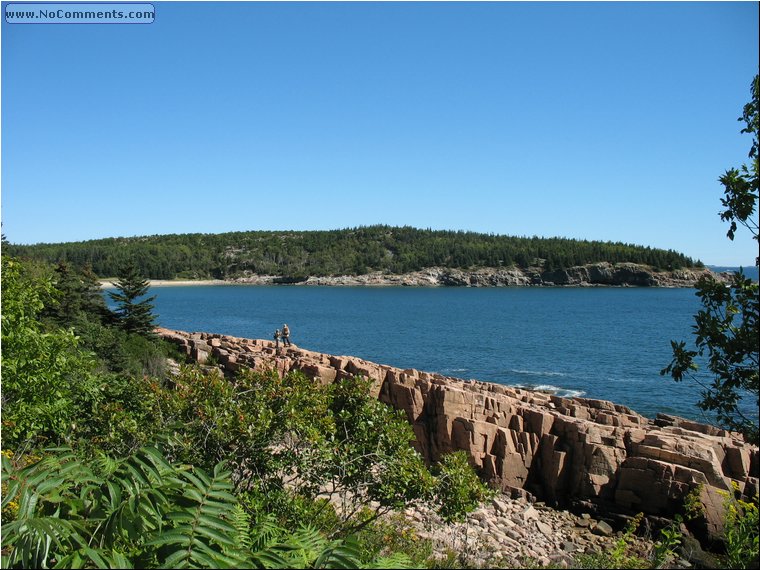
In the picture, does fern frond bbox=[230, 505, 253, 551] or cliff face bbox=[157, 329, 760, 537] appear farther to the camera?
cliff face bbox=[157, 329, 760, 537]

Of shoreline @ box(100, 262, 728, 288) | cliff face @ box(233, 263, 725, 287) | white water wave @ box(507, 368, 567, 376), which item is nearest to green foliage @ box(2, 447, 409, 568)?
white water wave @ box(507, 368, 567, 376)

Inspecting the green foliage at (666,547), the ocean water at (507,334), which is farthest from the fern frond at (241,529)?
the ocean water at (507,334)

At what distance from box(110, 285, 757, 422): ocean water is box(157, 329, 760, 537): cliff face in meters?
2.37

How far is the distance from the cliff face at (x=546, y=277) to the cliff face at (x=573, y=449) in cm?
16300

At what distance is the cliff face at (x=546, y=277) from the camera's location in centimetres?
17550

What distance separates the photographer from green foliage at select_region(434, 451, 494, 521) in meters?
10.4

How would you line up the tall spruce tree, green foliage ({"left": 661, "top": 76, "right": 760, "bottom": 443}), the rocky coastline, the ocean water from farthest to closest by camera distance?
the ocean water → the tall spruce tree → the rocky coastline → green foliage ({"left": 661, "top": 76, "right": 760, "bottom": 443})

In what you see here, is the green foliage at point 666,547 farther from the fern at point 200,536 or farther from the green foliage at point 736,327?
the fern at point 200,536

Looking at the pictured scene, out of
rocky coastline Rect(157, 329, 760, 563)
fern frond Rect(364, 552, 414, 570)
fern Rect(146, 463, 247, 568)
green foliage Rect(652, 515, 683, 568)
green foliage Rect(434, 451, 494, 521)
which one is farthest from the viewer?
rocky coastline Rect(157, 329, 760, 563)

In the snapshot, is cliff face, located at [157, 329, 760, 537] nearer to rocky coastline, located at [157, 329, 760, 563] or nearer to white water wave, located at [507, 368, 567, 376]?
rocky coastline, located at [157, 329, 760, 563]

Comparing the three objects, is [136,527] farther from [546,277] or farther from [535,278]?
[535,278]

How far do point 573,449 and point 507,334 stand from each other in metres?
54.0

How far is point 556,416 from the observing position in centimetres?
2208

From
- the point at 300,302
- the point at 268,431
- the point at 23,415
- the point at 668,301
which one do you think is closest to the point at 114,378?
the point at 23,415
